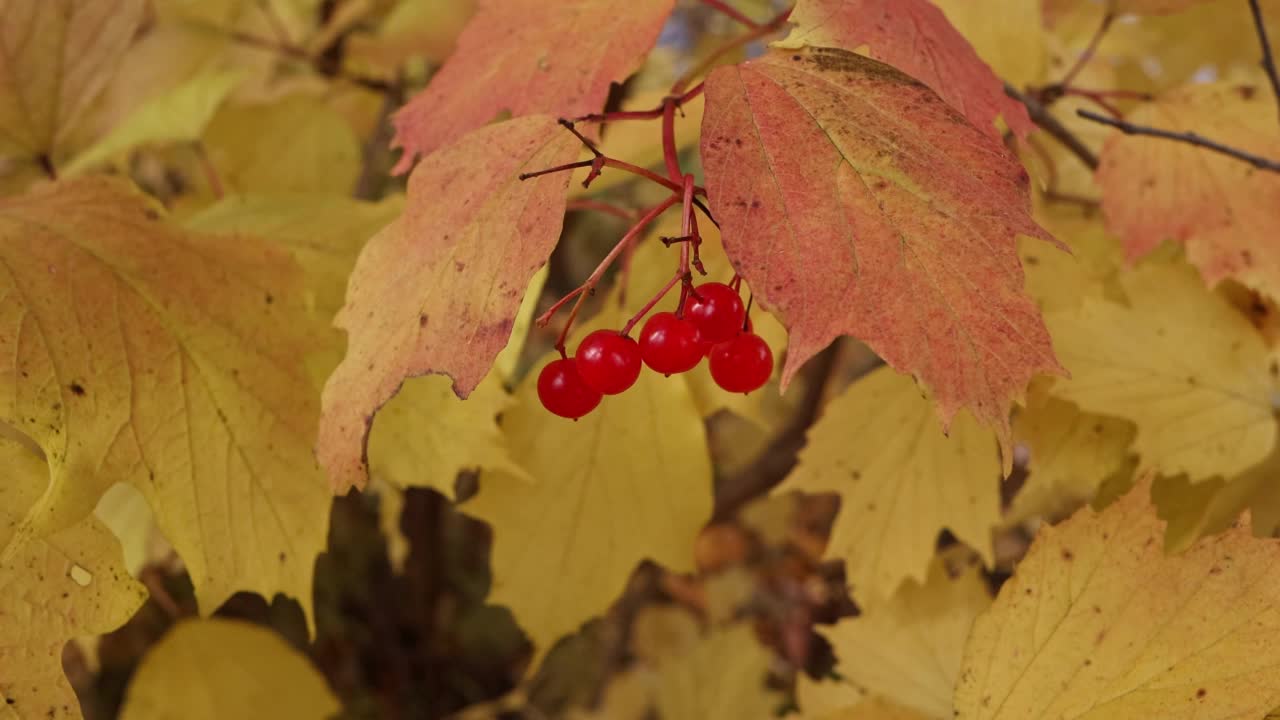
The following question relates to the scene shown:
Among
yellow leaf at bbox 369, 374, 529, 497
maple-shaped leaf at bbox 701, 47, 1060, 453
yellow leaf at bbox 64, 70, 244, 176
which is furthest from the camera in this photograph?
yellow leaf at bbox 64, 70, 244, 176

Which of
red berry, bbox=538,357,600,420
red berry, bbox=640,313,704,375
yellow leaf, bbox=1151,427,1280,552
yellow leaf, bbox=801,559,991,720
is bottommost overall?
yellow leaf, bbox=801,559,991,720

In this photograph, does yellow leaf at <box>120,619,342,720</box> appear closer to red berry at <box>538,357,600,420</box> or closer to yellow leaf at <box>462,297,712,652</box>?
yellow leaf at <box>462,297,712,652</box>

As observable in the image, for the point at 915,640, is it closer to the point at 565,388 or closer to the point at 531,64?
the point at 565,388

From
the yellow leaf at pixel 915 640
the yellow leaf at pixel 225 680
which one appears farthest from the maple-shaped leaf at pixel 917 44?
the yellow leaf at pixel 225 680

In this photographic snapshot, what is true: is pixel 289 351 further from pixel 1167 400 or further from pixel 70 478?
pixel 1167 400

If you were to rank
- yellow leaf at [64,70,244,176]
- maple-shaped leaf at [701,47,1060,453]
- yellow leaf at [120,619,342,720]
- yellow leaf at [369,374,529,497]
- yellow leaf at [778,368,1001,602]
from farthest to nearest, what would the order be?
yellow leaf at [120,619,342,720] < yellow leaf at [64,70,244,176] < yellow leaf at [778,368,1001,602] < yellow leaf at [369,374,529,497] < maple-shaped leaf at [701,47,1060,453]

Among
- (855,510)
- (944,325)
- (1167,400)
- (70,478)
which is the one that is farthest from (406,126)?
(1167,400)

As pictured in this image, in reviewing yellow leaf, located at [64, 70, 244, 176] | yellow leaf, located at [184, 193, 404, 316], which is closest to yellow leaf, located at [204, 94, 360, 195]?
yellow leaf, located at [64, 70, 244, 176]
